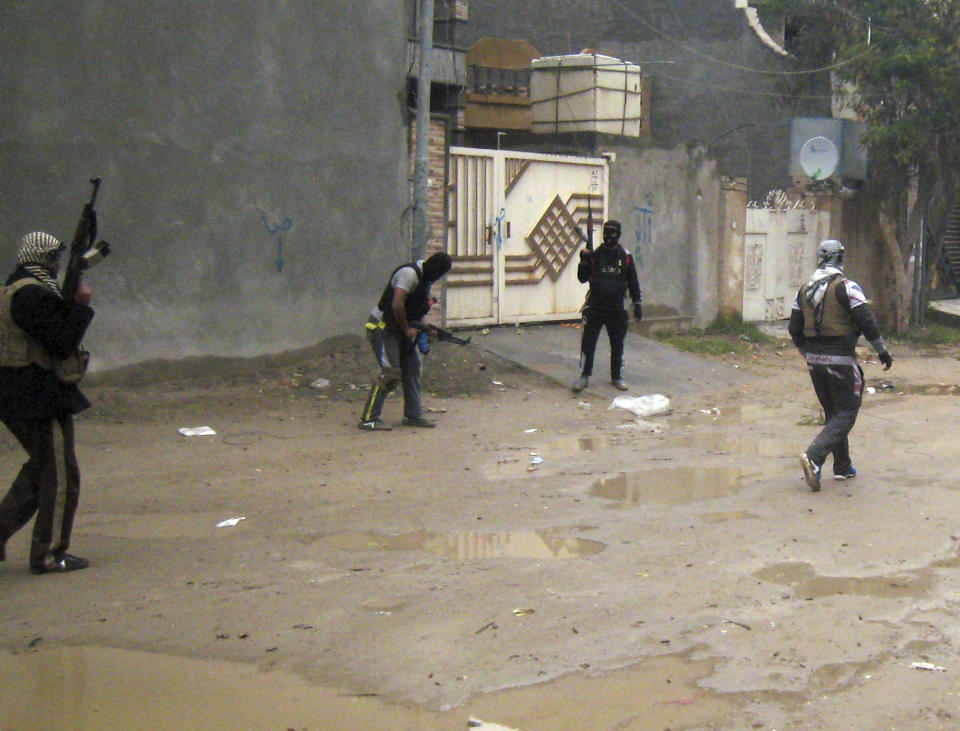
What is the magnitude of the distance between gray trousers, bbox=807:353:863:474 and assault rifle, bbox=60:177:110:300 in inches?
181

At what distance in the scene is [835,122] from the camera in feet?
→ 60.6

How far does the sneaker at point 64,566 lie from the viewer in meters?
5.62

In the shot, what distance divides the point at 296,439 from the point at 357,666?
5356 mm

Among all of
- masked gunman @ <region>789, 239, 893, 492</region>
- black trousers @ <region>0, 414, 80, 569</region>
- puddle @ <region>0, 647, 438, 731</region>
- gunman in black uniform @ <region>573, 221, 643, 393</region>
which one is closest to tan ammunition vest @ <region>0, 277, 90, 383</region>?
black trousers @ <region>0, 414, 80, 569</region>

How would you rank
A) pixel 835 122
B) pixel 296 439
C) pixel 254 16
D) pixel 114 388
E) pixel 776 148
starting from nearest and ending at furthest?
pixel 296 439 < pixel 114 388 < pixel 254 16 < pixel 835 122 < pixel 776 148

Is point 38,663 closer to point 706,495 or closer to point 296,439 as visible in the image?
point 706,495

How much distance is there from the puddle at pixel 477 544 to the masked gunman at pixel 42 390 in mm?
1463

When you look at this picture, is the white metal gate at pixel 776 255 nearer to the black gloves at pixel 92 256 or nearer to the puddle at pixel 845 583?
the puddle at pixel 845 583

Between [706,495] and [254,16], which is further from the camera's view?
[254,16]

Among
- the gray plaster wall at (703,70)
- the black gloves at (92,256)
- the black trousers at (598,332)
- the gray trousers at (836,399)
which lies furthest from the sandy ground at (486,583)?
the gray plaster wall at (703,70)

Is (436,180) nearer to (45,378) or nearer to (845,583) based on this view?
(45,378)

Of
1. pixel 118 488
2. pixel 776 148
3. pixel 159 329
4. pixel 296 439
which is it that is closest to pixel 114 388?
pixel 159 329

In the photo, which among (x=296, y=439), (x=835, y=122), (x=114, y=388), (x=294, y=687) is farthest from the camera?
(x=835, y=122)

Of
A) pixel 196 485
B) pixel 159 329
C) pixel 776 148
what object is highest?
pixel 776 148
